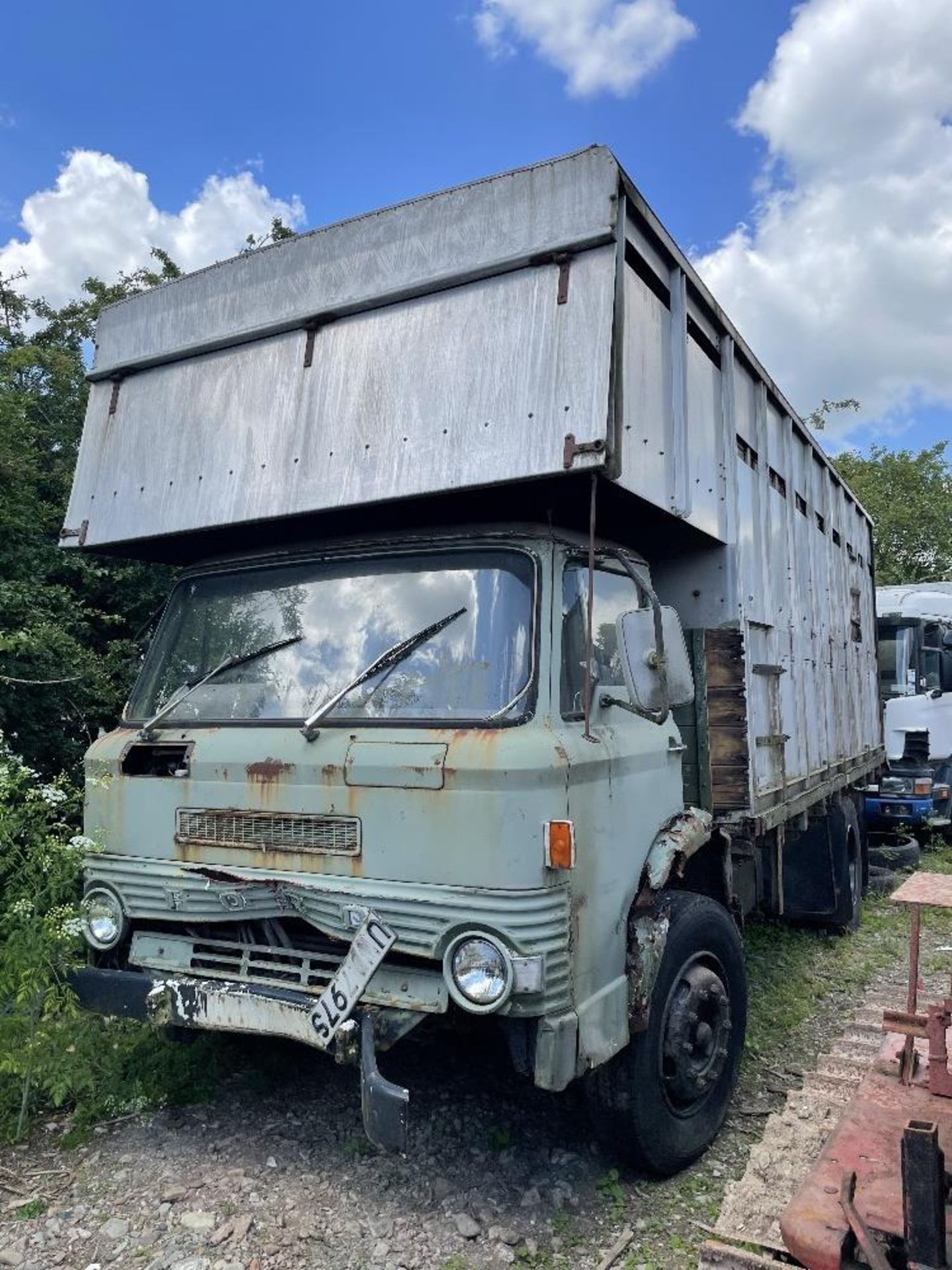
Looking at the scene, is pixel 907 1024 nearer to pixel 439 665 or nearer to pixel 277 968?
pixel 439 665

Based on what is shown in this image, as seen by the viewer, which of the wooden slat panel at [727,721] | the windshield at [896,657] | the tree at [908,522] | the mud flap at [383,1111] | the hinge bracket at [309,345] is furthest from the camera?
the tree at [908,522]

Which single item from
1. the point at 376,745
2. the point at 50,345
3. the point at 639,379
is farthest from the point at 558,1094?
the point at 50,345

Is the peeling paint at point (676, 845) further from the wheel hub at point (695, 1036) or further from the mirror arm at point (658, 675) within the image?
the mirror arm at point (658, 675)

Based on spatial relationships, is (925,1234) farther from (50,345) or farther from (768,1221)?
(50,345)

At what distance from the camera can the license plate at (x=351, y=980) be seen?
2.95 m

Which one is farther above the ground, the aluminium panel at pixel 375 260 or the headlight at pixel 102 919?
the aluminium panel at pixel 375 260

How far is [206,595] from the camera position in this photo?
13.4ft

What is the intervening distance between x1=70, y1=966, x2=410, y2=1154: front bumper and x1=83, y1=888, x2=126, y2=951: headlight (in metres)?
0.12

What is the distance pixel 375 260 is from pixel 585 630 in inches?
68.3

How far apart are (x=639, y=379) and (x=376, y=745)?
173 cm

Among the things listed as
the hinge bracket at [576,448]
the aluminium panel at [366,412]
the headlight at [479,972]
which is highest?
the aluminium panel at [366,412]

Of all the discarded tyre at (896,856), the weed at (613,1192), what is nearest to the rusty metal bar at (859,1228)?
the weed at (613,1192)

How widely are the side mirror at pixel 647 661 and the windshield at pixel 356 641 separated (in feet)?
1.12

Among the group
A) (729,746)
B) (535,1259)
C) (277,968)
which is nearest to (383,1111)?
(277,968)
